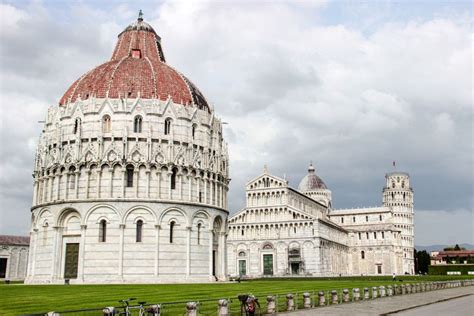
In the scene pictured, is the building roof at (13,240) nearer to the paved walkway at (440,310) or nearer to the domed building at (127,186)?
the domed building at (127,186)

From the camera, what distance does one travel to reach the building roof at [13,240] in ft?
309

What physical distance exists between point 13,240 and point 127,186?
178 feet

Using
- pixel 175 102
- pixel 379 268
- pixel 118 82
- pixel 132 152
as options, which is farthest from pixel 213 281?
pixel 379 268

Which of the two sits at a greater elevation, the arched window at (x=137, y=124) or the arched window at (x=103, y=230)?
the arched window at (x=137, y=124)

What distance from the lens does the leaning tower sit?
489 feet

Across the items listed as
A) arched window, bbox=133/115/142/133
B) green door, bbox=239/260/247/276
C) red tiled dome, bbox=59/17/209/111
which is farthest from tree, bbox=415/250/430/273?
arched window, bbox=133/115/142/133

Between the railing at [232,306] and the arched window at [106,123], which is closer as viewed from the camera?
the railing at [232,306]

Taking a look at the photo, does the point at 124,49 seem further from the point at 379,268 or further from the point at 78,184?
the point at 379,268

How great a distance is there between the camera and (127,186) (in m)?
53.8

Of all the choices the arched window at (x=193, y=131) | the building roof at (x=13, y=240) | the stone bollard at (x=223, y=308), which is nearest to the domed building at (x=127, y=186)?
the arched window at (x=193, y=131)

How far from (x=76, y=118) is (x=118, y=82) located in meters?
6.25

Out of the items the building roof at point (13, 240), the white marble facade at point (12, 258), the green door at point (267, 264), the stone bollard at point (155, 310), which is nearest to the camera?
the stone bollard at point (155, 310)

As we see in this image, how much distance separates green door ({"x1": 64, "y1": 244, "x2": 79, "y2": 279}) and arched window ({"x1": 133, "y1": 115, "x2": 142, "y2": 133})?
13.4 meters

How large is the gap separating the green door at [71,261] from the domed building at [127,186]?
102 millimetres
